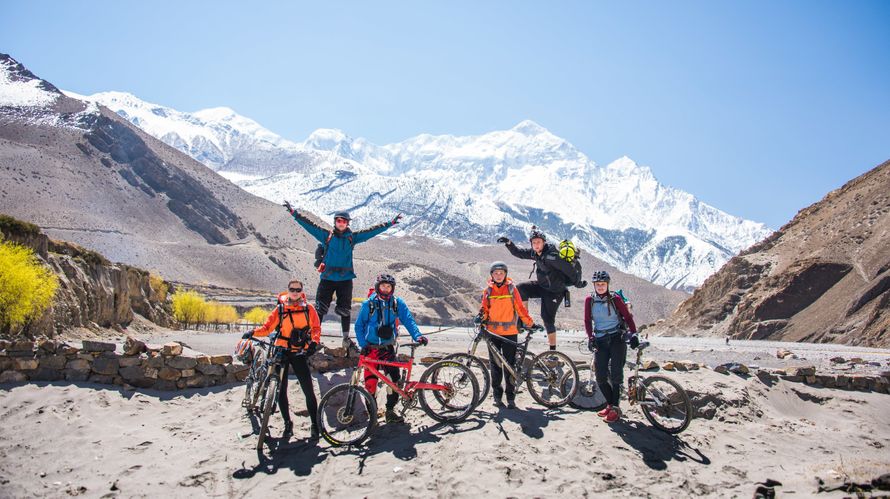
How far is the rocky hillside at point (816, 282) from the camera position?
32.6 m

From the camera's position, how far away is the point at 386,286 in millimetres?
8172

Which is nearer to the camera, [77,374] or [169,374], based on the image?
[77,374]

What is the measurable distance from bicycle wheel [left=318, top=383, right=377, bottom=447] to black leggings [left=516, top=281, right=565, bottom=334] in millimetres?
3381

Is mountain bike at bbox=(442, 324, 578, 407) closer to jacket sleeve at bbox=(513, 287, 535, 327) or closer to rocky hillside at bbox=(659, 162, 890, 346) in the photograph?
jacket sleeve at bbox=(513, 287, 535, 327)

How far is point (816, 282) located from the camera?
1581 inches

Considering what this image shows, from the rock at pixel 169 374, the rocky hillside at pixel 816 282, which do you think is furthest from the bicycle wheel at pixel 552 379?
the rocky hillside at pixel 816 282

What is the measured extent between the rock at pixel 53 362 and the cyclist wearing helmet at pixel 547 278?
7968 millimetres

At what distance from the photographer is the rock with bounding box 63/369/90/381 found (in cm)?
997

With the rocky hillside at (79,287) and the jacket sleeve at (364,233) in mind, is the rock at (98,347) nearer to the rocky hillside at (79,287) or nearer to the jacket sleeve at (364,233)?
the jacket sleeve at (364,233)

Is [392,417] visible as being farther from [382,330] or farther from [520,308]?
[520,308]

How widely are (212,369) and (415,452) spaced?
5044 mm

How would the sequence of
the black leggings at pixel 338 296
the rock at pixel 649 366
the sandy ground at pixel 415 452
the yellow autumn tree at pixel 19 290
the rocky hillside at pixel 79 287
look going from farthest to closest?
the rocky hillside at pixel 79 287 < the yellow autumn tree at pixel 19 290 < the rock at pixel 649 366 < the black leggings at pixel 338 296 < the sandy ground at pixel 415 452

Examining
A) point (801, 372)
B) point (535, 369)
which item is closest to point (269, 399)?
point (535, 369)

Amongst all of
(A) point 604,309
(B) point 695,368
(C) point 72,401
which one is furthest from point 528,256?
(C) point 72,401
